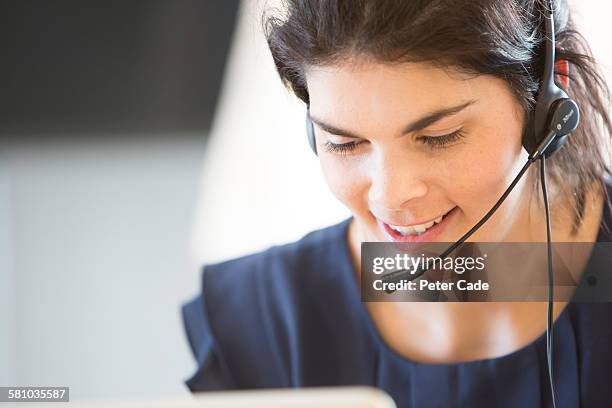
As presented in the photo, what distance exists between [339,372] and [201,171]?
361mm

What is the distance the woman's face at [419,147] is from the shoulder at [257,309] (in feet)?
0.38

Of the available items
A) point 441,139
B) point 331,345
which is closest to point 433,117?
point 441,139

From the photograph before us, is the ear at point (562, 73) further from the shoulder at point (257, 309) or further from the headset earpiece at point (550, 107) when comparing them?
the shoulder at point (257, 309)

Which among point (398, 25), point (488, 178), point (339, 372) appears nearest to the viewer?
point (398, 25)

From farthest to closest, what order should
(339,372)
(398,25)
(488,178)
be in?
(339,372), (488,178), (398,25)

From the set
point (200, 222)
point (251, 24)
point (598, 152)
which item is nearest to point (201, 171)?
point (200, 222)

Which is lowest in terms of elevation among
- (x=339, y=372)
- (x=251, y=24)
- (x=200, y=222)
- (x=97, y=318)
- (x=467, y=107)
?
(x=339, y=372)

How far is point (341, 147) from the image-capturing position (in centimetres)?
108

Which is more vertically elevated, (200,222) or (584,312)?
(200,222)

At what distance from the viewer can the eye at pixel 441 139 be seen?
1037 millimetres

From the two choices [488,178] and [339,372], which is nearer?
[488,178]

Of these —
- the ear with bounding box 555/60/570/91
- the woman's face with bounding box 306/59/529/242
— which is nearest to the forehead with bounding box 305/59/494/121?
the woman's face with bounding box 306/59/529/242

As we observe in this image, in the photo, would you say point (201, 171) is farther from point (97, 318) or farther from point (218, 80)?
point (97, 318)

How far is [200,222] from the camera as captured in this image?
118 centimetres
